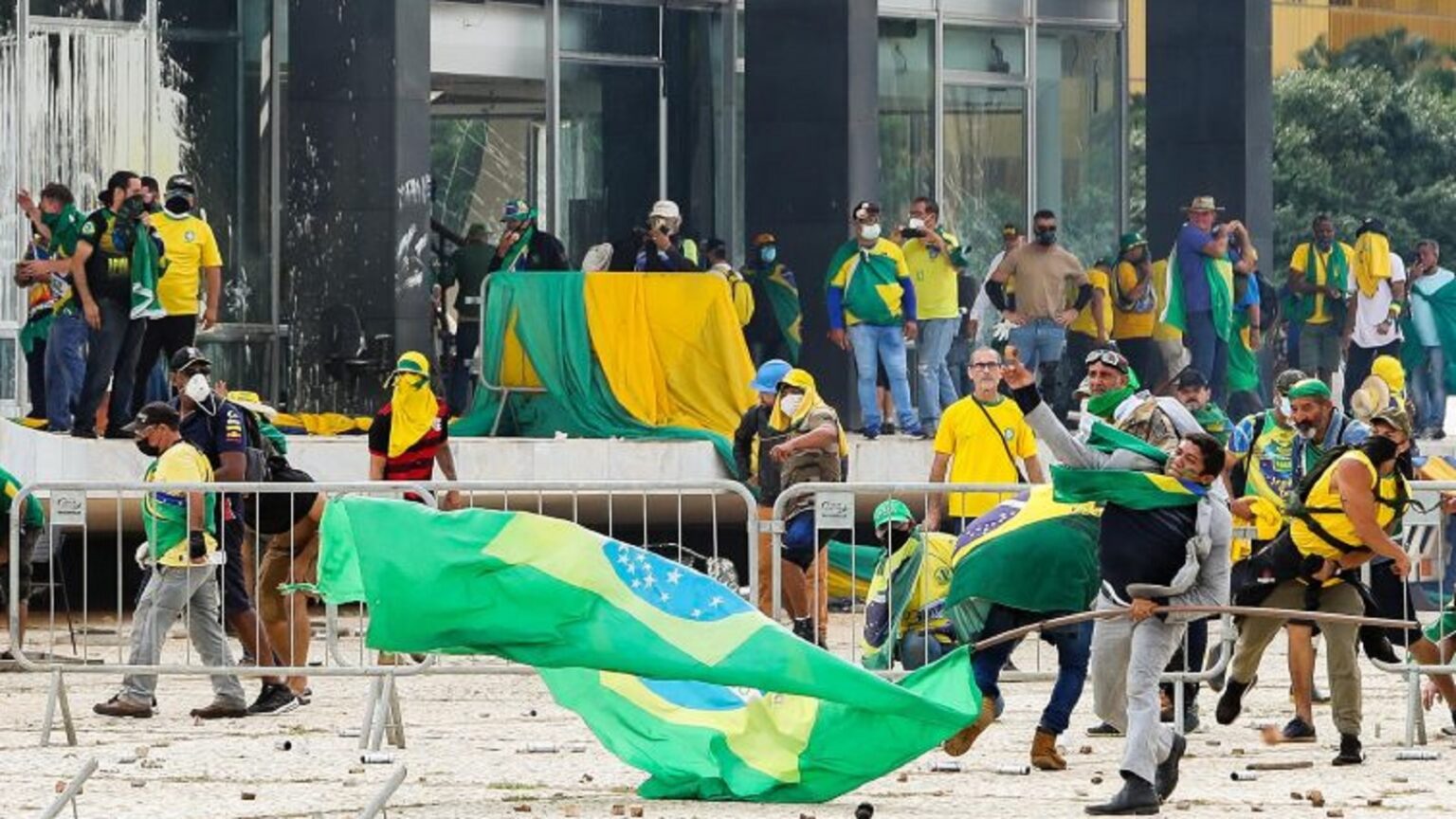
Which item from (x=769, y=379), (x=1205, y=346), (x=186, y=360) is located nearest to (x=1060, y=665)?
(x=186, y=360)

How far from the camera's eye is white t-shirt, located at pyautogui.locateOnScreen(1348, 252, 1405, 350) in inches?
1225

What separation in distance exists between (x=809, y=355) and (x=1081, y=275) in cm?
277

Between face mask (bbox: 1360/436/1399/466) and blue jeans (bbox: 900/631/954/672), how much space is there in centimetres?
207

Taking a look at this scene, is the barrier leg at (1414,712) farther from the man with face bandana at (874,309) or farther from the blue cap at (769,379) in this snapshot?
the man with face bandana at (874,309)

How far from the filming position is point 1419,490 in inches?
696

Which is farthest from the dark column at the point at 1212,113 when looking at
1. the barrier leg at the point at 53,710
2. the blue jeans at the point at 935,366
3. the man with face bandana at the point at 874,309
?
the barrier leg at the point at 53,710

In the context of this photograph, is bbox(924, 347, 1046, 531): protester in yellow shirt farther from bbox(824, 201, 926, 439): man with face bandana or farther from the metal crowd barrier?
bbox(824, 201, 926, 439): man with face bandana

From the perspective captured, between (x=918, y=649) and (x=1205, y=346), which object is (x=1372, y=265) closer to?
(x=1205, y=346)

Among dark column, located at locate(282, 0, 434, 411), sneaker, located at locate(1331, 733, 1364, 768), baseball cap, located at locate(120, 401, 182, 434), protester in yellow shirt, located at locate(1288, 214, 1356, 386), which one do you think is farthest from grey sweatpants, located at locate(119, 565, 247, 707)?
protester in yellow shirt, located at locate(1288, 214, 1356, 386)

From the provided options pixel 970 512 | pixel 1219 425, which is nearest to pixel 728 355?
pixel 1219 425

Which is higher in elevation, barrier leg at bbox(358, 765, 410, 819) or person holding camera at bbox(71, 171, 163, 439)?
person holding camera at bbox(71, 171, 163, 439)

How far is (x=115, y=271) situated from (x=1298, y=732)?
9.50 m

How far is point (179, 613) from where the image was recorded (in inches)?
699

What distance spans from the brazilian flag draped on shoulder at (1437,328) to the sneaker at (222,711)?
1562 centimetres
